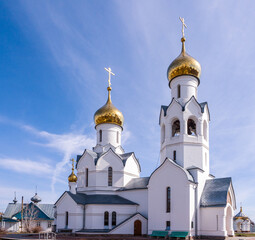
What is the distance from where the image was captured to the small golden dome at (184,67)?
23.4 metres

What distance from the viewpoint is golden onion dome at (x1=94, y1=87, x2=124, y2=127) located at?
2788cm

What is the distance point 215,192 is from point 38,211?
24.5 m

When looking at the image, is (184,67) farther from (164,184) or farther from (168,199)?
(168,199)

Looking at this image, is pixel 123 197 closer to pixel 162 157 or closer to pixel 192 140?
pixel 162 157

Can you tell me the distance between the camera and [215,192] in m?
20.3

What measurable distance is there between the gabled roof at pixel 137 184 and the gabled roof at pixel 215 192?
16.2ft

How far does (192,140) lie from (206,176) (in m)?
2.90

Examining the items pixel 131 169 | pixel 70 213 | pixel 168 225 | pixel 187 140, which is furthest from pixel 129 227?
pixel 187 140

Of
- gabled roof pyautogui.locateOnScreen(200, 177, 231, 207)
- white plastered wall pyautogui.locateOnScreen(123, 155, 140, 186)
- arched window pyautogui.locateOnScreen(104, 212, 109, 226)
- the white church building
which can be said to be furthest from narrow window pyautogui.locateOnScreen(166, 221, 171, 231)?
white plastered wall pyautogui.locateOnScreen(123, 155, 140, 186)

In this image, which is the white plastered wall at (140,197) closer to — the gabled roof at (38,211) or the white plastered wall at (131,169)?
the white plastered wall at (131,169)

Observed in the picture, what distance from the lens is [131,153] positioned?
27.0 metres

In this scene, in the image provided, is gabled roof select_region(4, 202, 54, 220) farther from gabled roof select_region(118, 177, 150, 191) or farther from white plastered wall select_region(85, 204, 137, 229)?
gabled roof select_region(118, 177, 150, 191)

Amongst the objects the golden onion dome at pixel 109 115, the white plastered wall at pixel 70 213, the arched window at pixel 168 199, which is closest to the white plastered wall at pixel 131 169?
the golden onion dome at pixel 109 115

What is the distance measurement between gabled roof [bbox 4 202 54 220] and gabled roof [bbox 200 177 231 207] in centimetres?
2262
